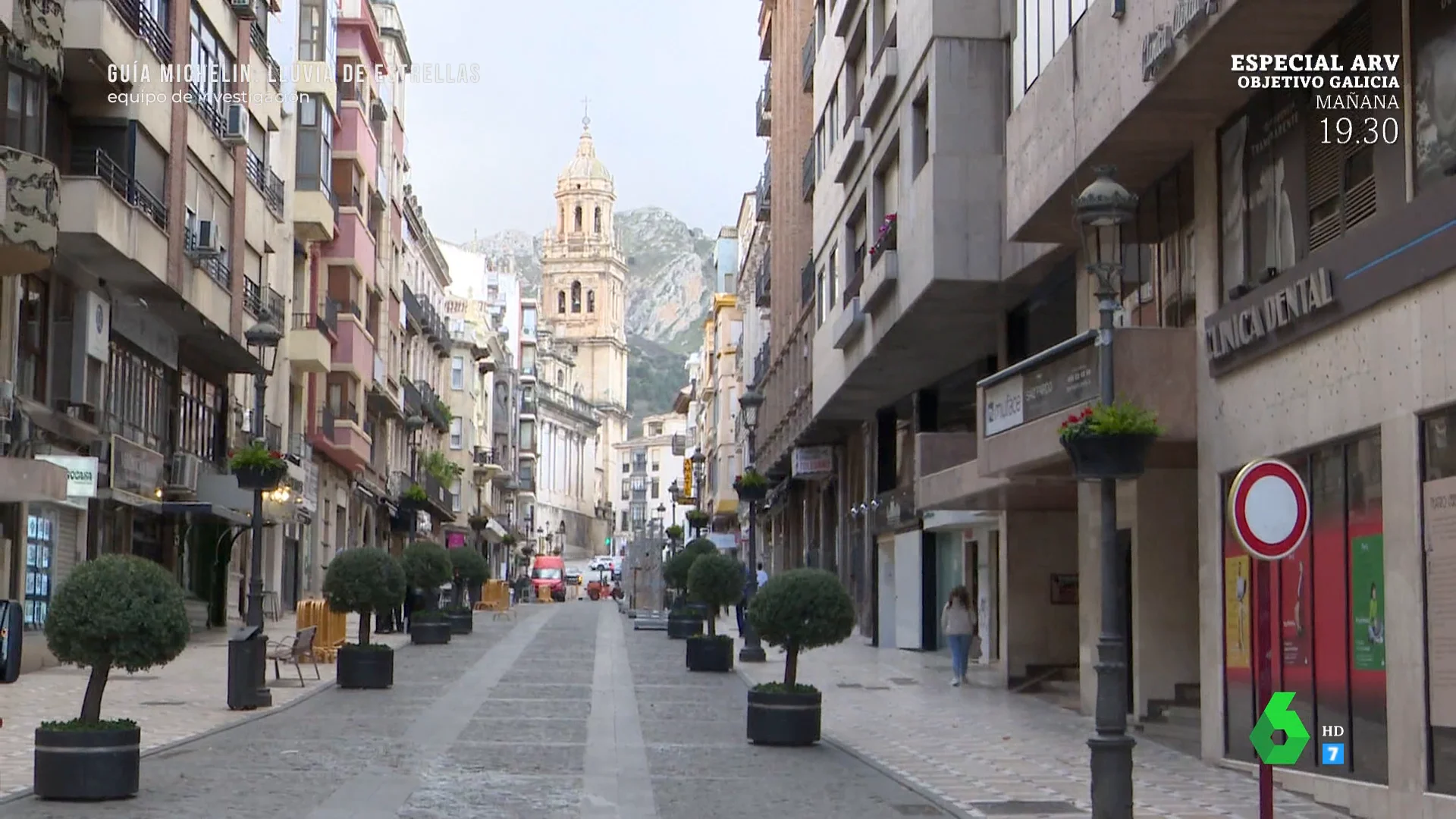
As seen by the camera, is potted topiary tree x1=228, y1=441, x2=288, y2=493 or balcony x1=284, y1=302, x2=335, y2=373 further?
balcony x1=284, y1=302, x2=335, y2=373

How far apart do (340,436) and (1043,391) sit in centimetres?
3424

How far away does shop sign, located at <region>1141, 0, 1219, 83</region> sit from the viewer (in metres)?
14.6

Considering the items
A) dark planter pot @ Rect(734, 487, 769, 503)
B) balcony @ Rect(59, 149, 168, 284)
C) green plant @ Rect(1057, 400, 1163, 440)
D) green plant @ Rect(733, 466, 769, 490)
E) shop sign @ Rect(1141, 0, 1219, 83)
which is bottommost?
green plant @ Rect(1057, 400, 1163, 440)

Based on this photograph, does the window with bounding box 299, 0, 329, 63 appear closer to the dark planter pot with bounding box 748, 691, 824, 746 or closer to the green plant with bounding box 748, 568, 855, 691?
the green plant with bounding box 748, 568, 855, 691

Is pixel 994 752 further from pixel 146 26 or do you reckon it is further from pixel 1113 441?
pixel 146 26

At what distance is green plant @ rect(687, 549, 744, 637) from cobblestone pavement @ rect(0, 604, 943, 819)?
4.95 m

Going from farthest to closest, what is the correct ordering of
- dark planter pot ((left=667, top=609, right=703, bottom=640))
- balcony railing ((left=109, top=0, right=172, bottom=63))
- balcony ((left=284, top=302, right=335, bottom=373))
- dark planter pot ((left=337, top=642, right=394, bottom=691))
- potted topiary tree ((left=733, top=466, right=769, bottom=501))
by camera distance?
balcony ((left=284, top=302, right=335, bottom=373)), dark planter pot ((left=667, top=609, right=703, bottom=640)), potted topiary tree ((left=733, top=466, right=769, bottom=501)), balcony railing ((left=109, top=0, right=172, bottom=63)), dark planter pot ((left=337, top=642, right=394, bottom=691))

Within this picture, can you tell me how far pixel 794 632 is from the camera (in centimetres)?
1884

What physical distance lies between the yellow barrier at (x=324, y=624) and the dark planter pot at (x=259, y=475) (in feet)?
18.4

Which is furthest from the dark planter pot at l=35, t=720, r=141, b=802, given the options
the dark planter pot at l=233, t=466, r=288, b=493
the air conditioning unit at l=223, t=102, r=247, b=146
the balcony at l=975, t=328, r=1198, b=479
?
the air conditioning unit at l=223, t=102, r=247, b=146

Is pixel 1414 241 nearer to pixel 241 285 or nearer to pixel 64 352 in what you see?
pixel 64 352

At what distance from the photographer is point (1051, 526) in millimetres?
28203

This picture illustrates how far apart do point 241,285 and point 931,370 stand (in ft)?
44.9

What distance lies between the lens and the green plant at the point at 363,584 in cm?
2617
